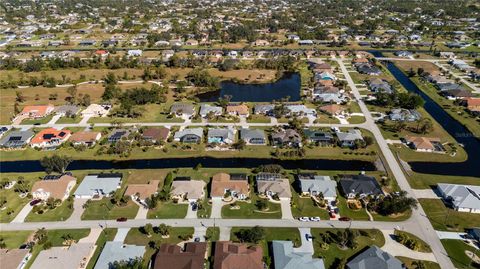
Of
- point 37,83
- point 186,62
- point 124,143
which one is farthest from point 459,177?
point 37,83

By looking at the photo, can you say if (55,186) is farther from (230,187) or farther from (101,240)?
(230,187)

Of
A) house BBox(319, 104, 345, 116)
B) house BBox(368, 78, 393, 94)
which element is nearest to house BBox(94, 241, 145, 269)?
house BBox(319, 104, 345, 116)

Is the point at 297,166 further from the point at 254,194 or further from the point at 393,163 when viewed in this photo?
the point at 393,163

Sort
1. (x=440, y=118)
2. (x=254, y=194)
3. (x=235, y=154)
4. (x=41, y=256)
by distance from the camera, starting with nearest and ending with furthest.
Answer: (x=41, y=256) → (x=254, y=194) → (x=235, y=154) → (x=440, y=118)

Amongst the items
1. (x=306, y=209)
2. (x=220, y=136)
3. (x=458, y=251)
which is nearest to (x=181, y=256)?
(x=306, y=209)

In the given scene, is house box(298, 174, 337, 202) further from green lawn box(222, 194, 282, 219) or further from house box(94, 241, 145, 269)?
house box(94, 241, 145, 269)

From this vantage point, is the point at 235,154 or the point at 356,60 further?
the point at 356,60

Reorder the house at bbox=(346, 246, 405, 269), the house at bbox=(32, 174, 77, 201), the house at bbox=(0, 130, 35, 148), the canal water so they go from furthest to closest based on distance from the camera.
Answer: the house at bbox=(0, 130, 35, 148), the canal water, the house at bbox=(32, 174, 77, 201), the house at bbox=(346, 246, 405, 269)
